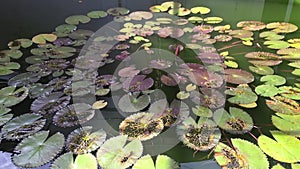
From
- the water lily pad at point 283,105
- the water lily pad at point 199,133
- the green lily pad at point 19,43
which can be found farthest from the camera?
the green lily pad at point 19,43

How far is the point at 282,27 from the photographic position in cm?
181

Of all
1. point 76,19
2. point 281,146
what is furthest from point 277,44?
point 76,19

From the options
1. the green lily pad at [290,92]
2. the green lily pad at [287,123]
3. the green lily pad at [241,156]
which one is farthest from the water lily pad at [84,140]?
the green lily pad at [290,92]

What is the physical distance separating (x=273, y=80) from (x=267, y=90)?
95 mm

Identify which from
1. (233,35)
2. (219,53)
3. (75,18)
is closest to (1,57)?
Answer: (75,18)

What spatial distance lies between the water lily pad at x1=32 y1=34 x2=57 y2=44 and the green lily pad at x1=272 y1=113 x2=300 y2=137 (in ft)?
4.27

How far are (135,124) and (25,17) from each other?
55.8 inches

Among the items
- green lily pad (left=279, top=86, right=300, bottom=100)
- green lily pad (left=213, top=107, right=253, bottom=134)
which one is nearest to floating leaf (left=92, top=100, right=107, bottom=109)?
green lily pad (left=213, top=107, right=253, bottom=134)

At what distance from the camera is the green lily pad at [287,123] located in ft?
3.62

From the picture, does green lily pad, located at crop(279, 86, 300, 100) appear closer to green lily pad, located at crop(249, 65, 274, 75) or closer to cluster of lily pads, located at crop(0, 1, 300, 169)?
cluster of lily pads, located at crop(0, 1, 300, 169)

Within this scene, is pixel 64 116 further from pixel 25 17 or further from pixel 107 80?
pixel 25 17

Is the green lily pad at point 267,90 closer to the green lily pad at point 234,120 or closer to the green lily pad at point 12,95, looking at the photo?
the green lily pad at point 234,120

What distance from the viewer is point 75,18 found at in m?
2.04

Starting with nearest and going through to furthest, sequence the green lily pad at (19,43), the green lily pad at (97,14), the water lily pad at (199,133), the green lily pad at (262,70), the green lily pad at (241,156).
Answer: the green lily pad at (241,156)
the water lily pad at (199,133)
the green lily pad at (262,70)
the green lily pad at (19,43)
the green lily pad at (97,14)
